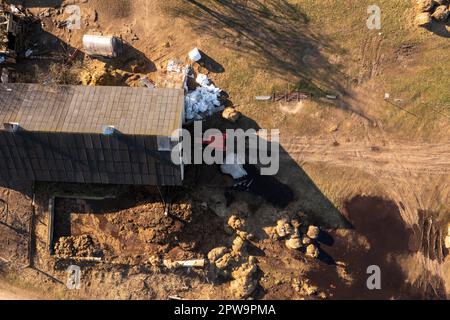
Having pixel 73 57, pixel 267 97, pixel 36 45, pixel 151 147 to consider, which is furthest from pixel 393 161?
pixel 36 45

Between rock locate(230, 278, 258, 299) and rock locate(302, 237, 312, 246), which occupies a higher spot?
rock locate(302, 237, 312, 246)

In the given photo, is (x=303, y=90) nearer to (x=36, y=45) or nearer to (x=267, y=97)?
(x=267, y=97)

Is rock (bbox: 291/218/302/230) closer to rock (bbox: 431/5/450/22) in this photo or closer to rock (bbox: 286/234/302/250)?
rock (bbox: 286/234/302/250)

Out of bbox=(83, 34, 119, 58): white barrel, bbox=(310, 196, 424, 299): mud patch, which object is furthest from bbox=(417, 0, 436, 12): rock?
bbox=(83, 34, 119, 58): white barrel

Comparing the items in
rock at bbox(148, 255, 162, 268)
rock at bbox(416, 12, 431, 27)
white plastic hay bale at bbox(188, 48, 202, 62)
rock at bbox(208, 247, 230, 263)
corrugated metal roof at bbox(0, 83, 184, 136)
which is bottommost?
rock at bbox(148, 255, 162, 268)

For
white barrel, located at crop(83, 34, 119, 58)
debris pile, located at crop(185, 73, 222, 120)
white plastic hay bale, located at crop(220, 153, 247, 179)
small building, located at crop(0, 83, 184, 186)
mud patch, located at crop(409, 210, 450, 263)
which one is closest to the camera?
small building, located at crop(0, 83, 184, 186)

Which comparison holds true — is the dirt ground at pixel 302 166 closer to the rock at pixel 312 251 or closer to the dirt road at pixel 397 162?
the dirt road at pixel 397 162

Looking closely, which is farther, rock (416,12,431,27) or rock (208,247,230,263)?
rock (208,247,230,263)
